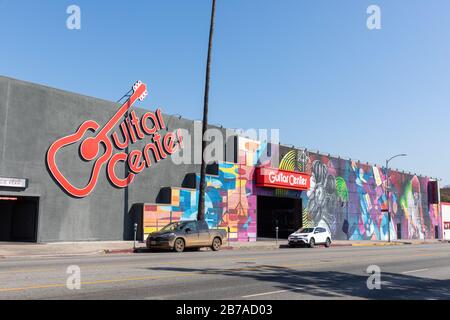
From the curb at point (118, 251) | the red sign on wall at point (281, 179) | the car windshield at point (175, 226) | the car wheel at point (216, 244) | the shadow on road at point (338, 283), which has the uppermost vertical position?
the red sign on wall at point (281, 179)

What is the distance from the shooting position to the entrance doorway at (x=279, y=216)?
45.4 m

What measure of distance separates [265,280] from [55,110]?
18.7 meters

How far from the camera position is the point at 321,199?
47.6 metres

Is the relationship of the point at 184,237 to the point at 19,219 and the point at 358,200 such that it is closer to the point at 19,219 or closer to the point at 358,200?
the point at 19,219

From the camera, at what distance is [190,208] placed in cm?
3322

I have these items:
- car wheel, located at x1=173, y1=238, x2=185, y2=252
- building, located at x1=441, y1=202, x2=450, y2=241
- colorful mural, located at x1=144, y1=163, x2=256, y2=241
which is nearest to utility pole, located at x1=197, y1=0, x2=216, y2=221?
colorful mural, located at x1=144, y1=163, x2=256, y2=241

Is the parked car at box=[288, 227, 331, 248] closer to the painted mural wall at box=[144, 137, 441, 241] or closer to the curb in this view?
the painted mural wall at box=[144, 137, 441, 241]

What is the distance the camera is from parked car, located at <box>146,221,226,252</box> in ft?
78.8

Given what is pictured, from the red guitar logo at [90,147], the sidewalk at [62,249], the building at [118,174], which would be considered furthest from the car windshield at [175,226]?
the red guitar logo at [90,147]

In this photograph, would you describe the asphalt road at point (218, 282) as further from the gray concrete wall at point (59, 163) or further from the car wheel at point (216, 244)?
the gray concrete wall at point (59, 163)

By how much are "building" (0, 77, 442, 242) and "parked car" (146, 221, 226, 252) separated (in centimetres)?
544

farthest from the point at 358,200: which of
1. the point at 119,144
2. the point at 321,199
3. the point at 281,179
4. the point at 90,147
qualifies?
the point at 90,147

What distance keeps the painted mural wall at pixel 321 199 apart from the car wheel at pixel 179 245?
20.5 ft

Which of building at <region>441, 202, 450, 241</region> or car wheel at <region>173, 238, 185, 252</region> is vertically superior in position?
building at <region>441, 202, 450, 241</region>
